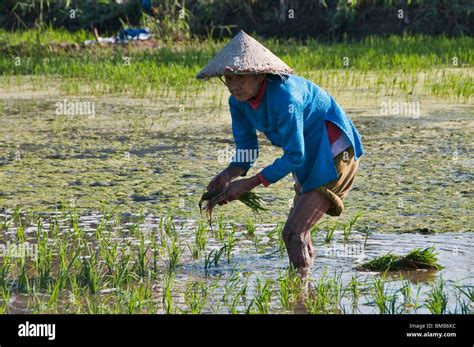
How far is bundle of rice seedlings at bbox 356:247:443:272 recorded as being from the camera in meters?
4.05

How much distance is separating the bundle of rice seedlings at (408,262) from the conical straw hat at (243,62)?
819 mm

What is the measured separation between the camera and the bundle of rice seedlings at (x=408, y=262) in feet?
13.3

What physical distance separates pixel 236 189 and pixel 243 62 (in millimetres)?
446

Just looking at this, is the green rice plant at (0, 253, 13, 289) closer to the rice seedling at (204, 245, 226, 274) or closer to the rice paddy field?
the rice paddy field

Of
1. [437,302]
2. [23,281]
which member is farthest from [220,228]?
[437,302]

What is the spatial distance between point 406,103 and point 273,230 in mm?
3745

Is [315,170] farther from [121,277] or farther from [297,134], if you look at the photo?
[121,277]

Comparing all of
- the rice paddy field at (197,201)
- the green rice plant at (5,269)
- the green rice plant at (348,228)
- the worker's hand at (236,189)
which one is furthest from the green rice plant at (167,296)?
the green rice plant at (348,228)

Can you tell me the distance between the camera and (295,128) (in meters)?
3.66

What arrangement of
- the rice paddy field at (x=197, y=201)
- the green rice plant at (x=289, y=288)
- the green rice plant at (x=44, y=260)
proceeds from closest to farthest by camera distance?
1. the green rice plant at (x=289, y=288)
2. the rice paddy field at (x=197, y=201)
3. the green rice plant at (x=44, y=260)

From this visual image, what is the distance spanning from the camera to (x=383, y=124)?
24.4ft

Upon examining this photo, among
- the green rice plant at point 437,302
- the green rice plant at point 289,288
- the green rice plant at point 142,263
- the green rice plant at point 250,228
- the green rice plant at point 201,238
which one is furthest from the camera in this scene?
the green rice plant at point 250,228

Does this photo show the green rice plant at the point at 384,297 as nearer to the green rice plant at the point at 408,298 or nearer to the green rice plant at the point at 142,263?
the green rice plant at the point at 408,298
